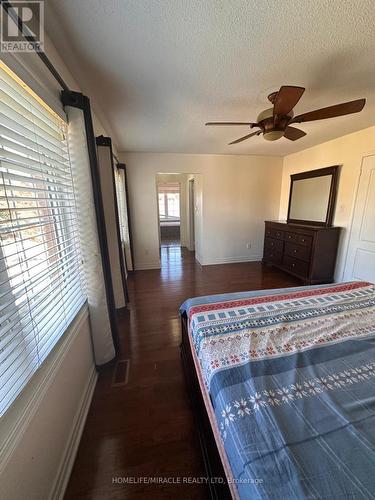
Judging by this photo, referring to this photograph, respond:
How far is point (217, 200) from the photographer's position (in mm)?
4418

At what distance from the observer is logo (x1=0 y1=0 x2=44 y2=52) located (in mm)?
813

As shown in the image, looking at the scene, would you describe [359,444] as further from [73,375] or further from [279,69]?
Result: [279,69]

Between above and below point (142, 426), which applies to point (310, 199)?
above

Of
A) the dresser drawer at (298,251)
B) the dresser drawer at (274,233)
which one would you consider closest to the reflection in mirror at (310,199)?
the dresser drawer at (274,233)

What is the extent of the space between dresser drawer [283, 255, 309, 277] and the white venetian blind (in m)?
3.48

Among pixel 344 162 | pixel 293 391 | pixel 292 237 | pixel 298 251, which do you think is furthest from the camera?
pixel 292 237

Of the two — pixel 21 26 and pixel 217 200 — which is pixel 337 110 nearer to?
pixel 21 26

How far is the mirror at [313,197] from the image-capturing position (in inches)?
131

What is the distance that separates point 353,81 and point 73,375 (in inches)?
124

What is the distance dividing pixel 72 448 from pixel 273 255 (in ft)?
13.2

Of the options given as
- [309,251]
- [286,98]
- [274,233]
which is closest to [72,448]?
[286,98]

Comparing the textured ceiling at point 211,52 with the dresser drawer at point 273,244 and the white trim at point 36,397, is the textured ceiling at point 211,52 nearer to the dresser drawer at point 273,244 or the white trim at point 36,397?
the white trim at point 36,397

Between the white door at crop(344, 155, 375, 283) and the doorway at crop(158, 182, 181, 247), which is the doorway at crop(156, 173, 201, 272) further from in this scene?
the white door at crop(344, 155, 375, 283)

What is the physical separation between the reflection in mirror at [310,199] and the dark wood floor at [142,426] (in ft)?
10.1
